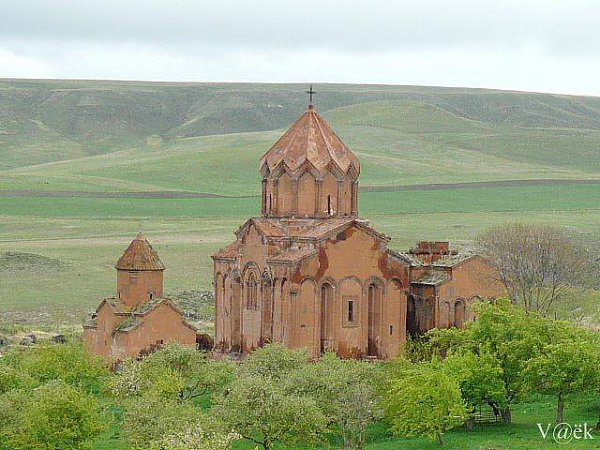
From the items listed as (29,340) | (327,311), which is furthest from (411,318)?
(29,340)

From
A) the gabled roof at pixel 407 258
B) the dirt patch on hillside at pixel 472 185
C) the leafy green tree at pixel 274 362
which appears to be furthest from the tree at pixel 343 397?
the dirt patch on hillside at pixel 472 185

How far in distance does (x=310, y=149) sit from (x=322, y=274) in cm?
428

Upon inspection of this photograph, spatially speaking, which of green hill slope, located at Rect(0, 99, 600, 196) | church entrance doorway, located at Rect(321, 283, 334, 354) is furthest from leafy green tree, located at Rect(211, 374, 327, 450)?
green hill slope, located at Rect(0, 99, 600, 196)

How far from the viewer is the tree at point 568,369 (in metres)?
38.7

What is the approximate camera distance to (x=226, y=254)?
51.2 meters

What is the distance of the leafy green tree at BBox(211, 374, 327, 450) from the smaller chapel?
1387 centimetres

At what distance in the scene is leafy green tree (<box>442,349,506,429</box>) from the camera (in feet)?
132

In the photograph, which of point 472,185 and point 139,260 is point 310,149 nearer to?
point 139,260

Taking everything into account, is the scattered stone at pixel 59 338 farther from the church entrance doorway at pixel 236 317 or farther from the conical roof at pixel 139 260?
the church entrance doorway at pixel 236 317

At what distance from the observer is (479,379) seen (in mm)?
40469

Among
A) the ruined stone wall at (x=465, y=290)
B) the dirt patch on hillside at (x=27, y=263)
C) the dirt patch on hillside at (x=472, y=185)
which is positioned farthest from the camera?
the dirt patch on hillside at (x=472, y=185)

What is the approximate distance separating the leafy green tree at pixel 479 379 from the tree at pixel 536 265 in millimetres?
17235

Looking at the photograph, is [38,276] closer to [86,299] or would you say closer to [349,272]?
[86,299]

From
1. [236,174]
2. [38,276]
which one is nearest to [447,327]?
[38,276]
